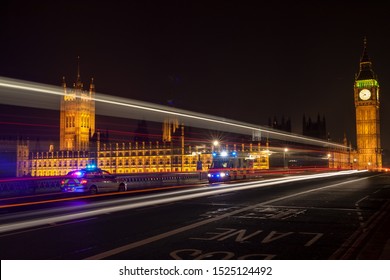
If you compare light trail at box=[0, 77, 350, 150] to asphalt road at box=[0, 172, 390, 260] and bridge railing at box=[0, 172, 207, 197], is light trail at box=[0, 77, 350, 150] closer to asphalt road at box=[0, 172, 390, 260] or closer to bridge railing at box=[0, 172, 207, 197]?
bridge railing at box=[0, 172, 207, 197]

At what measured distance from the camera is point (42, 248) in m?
9.63

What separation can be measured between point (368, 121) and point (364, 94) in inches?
356

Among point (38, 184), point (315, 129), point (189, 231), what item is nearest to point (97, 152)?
point (315, 129)

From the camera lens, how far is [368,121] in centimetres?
13738

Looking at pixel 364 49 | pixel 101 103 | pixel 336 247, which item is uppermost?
pixel 364 49

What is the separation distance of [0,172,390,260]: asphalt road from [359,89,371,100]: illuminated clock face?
130 m

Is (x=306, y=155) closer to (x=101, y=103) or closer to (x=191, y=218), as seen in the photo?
(x=101, y=103)

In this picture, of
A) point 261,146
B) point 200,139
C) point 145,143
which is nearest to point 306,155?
point 261,146

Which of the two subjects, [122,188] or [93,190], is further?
[122,188]

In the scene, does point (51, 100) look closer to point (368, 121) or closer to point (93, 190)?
point (93, 190)

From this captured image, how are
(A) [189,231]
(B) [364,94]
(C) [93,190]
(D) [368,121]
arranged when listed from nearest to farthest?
(A) [189,231] → (C) [93,190] → (D) [368,121] → (B) [364,94]

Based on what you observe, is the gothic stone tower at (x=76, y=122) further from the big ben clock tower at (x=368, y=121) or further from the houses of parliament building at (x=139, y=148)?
the big ben clock tower at (x=368, y=121)

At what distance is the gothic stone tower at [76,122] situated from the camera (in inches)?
5645
